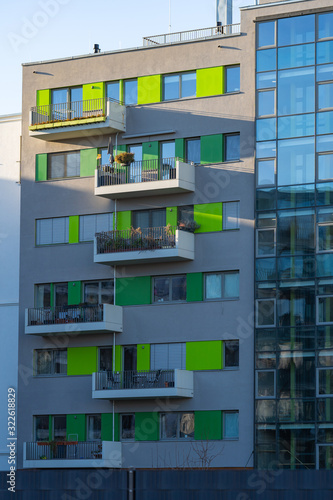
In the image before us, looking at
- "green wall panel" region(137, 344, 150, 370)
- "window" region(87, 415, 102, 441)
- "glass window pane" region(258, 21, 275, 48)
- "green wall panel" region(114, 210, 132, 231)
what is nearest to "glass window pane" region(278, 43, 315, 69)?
"glass window pane" region(258, 21, 275, 48)

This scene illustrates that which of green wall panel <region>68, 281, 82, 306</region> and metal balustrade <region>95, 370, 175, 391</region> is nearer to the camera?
metal balustrade <region>95, 370, 175, 391</region>

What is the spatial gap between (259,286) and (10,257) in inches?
540

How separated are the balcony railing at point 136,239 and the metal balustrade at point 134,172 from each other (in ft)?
7.44

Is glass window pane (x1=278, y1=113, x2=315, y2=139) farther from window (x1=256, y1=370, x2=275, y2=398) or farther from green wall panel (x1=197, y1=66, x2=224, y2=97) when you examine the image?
window (x1=256, y1=370, x2=275, y2=398)

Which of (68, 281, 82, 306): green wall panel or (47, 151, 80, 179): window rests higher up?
(47, 151, 80, 179): window

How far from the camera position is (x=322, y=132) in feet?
163

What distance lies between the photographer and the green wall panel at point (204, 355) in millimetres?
50594

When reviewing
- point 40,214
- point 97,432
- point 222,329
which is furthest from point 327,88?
point 97,432

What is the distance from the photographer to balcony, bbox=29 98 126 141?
176 feet

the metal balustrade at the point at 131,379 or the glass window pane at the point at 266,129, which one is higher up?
the glass window pane at the point at 266,129

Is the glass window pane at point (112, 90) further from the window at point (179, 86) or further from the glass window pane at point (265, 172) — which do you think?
the glass window pane at point (265, 172)

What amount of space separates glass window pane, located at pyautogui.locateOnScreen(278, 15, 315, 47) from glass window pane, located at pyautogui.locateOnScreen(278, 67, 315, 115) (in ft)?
4.46

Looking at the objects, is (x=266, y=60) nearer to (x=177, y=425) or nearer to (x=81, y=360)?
(x=81, y=360)

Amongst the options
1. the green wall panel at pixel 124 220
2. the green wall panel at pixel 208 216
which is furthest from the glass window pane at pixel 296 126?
the green wall panel at pixel 124 220
